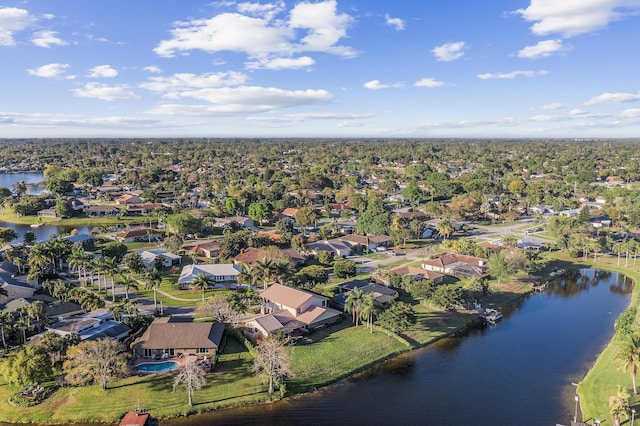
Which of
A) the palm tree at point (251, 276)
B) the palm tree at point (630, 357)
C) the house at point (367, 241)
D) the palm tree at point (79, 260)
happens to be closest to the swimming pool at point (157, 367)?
the palm tree at point (251, 276)

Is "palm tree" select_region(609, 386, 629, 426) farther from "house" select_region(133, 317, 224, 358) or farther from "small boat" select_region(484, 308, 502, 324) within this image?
"house" select_region(133, 317, 224, 358)

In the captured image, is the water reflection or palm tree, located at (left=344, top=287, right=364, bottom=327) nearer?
the water reflection

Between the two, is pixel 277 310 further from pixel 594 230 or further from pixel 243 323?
pixel 594 230

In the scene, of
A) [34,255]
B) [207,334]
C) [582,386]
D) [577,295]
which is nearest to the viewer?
[582,386]

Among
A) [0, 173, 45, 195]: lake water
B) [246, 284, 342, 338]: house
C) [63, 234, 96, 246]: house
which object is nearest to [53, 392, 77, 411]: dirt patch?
[246, 284, 342, 338]: house

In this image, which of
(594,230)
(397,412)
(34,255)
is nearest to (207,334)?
(397,412)

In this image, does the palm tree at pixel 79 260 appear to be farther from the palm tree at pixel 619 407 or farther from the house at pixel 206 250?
the palm tree at pixel 619 407
